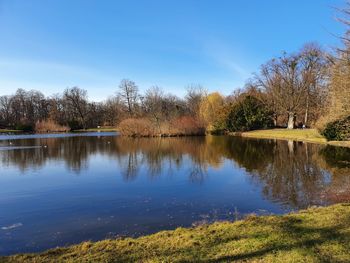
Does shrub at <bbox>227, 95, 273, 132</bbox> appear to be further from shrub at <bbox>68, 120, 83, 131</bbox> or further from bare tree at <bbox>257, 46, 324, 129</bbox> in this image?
shrub at <bbox>68, 120, 83, 131</bbox>

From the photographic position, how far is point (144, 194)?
435 inches

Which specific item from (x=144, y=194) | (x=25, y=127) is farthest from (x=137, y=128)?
(x=25, y=127)

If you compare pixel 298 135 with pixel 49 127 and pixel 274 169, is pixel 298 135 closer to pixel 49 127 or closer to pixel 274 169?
pixel 274 169

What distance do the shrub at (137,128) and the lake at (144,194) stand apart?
24838 mm

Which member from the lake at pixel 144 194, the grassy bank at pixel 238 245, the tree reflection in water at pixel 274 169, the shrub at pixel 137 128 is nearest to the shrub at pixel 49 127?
the shrub at pixel 137 128

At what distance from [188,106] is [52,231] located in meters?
65.2

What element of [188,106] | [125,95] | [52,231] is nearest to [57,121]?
[125,95]

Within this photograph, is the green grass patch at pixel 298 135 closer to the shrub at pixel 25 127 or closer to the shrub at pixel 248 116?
the shrub at pixel 248 116

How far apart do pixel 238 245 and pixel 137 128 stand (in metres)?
39.9

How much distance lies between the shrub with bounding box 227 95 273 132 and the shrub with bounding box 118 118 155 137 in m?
12.1

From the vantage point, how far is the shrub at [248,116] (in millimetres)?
46594

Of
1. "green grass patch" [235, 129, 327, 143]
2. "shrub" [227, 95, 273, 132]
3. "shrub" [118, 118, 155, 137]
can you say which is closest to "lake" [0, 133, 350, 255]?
"green grass patch" [235, 129, 327, 143]

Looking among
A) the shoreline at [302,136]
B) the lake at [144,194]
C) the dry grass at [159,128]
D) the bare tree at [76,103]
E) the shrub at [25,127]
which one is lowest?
the lake at [144,194]

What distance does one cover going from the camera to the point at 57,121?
73.0 metres
